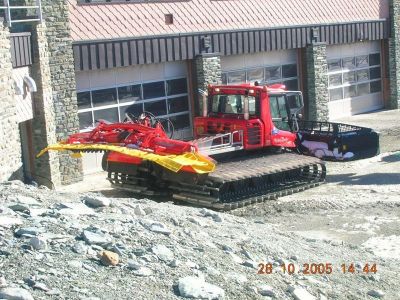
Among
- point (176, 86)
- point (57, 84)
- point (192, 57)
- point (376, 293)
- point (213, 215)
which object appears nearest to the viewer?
point (376, 293)

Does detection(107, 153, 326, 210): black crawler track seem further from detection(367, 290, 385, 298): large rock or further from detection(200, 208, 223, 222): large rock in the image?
detection(367, 290, 385, 298): large rock

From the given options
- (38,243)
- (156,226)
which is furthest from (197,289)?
(156,226)

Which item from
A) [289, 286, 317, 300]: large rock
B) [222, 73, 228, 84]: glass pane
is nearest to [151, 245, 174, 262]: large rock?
[289, 286, 317, 300]: large rock

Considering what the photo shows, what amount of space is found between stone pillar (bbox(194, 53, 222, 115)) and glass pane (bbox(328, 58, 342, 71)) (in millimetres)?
7298

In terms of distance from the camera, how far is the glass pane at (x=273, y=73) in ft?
90.2

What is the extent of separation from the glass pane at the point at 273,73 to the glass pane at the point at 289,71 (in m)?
0.25

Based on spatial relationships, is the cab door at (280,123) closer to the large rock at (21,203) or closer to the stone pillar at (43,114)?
the stone pillar at (43,114)

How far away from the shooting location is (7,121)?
16078 mm

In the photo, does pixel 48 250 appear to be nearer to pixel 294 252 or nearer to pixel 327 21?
pixel 294 252

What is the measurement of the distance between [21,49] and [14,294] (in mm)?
11293

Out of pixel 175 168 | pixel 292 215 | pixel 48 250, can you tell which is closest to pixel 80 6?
pixel 175 168

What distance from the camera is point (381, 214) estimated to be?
15.2 metres

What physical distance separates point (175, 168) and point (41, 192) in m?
3.88

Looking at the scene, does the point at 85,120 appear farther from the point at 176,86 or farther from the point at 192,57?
the point at 192,57
